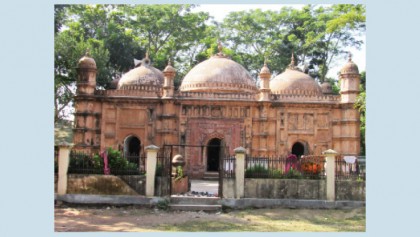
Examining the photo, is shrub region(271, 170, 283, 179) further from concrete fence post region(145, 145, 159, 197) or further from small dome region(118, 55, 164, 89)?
small dome region(118, 55, 164, 89)

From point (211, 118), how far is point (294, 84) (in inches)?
197

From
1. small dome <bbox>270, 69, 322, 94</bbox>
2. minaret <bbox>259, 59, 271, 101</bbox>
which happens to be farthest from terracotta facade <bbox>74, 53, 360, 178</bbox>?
small dome <bbox>270, 69, 322, 94</bbox>

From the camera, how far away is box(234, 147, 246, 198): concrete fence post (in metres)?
13.3

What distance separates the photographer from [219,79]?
73.7ft

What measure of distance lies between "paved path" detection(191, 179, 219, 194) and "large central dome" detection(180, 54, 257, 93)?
4.84 metres

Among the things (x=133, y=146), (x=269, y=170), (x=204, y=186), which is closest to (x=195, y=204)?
(x=269, y=170)

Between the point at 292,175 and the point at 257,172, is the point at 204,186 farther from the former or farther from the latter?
the point at 292,175

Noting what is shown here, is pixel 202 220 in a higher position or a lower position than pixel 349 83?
lower

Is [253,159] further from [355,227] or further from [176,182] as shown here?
[355,227]

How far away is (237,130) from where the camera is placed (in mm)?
21188

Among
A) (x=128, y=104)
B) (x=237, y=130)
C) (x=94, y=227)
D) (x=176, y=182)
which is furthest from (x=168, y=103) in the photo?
(x=94, y=227)

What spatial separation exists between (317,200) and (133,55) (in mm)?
20608

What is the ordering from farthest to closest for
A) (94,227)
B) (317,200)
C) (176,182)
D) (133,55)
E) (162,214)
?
(133,55) → (176,182) → (317,200) → (162,214) → (94,227)

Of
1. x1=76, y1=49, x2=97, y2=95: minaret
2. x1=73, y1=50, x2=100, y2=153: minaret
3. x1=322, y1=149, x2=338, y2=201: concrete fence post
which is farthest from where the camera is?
x1=76, y1=49, x2=97, y2=95: minaret
